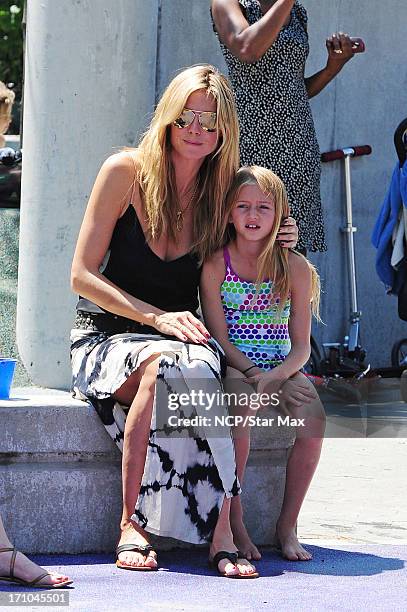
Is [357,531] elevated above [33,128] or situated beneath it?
situated beneath

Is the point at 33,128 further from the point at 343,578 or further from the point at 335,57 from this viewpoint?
the point at 343,578

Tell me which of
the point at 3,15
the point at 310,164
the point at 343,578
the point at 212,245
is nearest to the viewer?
the point at 343,578

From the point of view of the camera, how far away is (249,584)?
3.72 metres

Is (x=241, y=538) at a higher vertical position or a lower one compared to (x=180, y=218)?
lower

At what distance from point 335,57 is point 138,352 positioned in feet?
7.26

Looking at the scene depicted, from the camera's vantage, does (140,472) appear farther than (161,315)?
No

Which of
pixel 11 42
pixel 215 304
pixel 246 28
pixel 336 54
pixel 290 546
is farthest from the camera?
pixel 11 42

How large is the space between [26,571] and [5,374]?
2.34ft

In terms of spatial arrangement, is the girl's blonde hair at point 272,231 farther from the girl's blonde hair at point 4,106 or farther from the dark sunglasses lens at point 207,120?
→ the girl's blonde hair at point 4,106

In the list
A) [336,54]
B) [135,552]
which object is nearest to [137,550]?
[135,552]

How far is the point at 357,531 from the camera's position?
175 inches

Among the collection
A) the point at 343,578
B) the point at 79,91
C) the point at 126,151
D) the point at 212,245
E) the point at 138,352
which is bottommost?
the point at 343,578

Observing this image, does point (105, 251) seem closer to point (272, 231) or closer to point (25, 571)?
point (272, 231)

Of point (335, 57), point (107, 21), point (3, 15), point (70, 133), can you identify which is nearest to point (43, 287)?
point (70, 133)
